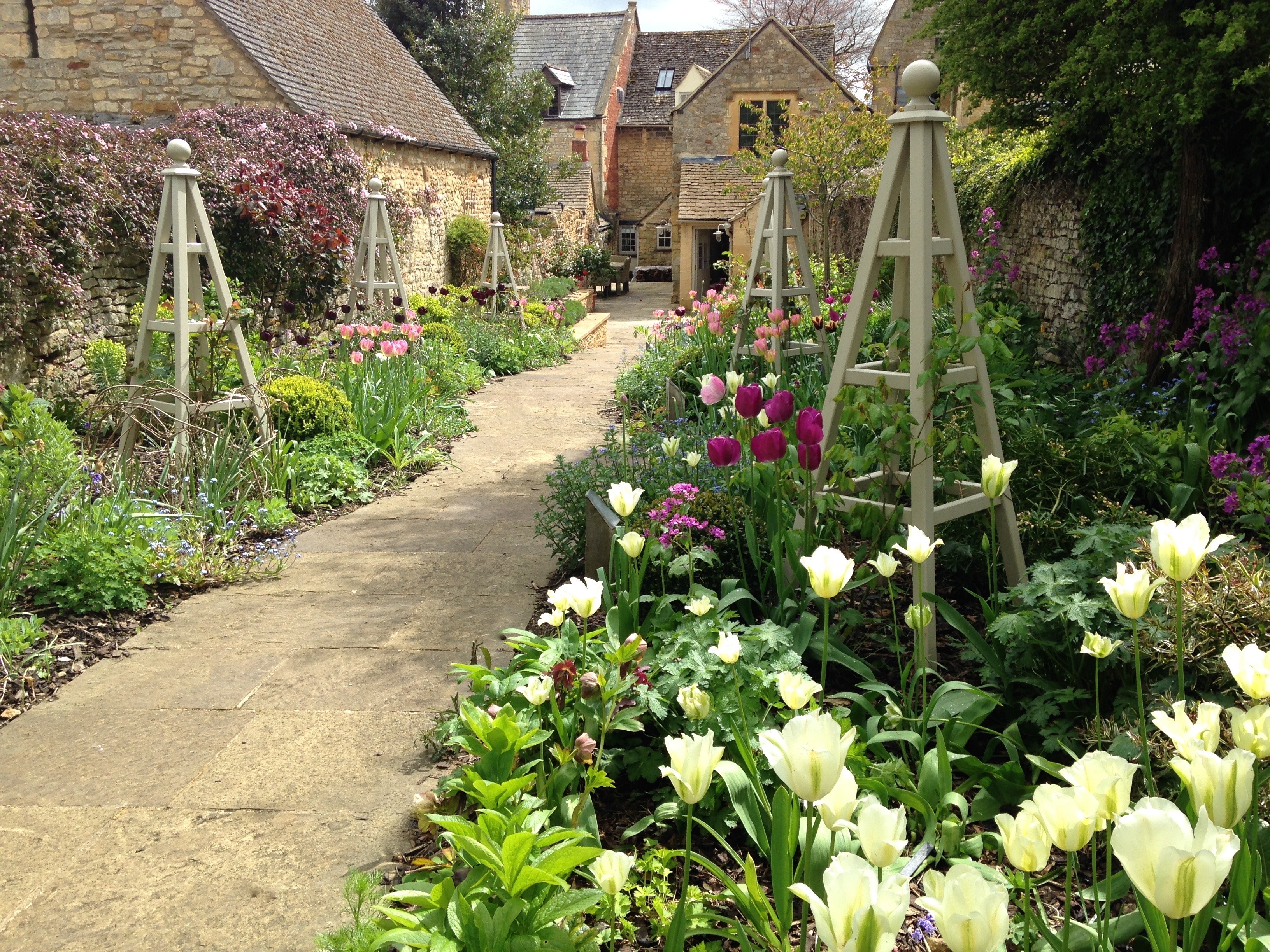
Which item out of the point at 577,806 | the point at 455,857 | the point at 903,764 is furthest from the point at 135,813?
the point at 903,764

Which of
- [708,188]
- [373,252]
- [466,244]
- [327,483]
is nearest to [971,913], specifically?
[327,483]

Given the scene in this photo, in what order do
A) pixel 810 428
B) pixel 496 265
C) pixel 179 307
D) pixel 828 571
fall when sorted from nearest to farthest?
pixel 828 571
pixel 810 428
pixel 179 307
pixel 496 265

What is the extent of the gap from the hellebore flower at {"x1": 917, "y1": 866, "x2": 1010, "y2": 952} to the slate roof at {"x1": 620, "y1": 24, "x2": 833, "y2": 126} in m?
34.9

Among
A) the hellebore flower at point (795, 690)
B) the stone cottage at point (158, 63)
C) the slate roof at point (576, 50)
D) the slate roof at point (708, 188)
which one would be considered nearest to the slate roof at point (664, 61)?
the slate roof at point (576, 50)

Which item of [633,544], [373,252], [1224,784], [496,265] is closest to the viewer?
[1224,784]

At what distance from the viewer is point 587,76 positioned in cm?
3155

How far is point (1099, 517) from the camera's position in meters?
3.43

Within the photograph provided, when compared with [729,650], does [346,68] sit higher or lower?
higher

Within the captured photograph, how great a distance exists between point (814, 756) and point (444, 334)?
10961 mm

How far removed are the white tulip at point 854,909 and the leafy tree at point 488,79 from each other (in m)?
20.7

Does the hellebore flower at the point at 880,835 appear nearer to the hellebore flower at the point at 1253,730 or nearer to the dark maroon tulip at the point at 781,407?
the hellebore flower at the point at 1253,730

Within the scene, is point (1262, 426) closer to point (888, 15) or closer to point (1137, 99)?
point (1137, 99)

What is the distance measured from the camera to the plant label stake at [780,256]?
21.2 ft

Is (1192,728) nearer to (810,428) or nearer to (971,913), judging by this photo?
(971,913)
